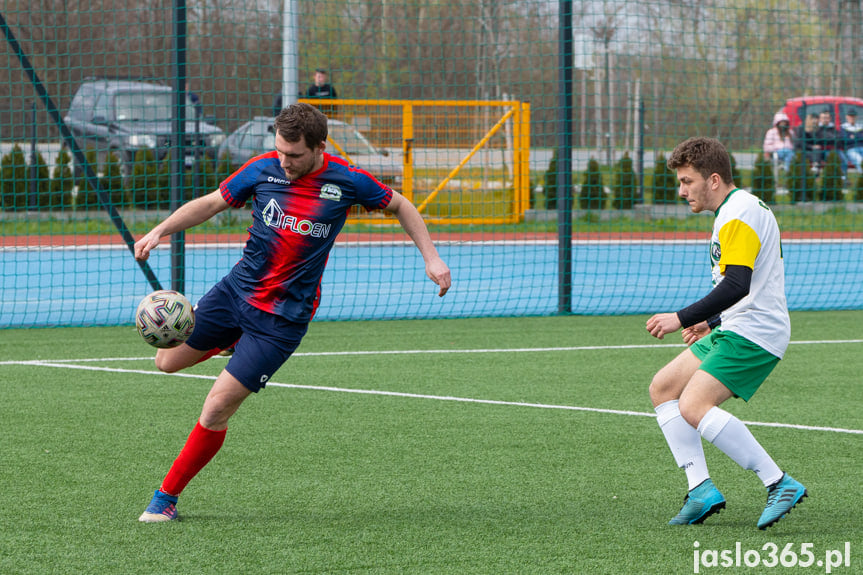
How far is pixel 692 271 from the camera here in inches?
547

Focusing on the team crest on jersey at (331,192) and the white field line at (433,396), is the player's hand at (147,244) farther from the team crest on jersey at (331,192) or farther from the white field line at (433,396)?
the white field line at (433,396)

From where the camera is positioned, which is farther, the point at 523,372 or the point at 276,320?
the point at 523,372

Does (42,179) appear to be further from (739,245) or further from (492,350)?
(739,245)

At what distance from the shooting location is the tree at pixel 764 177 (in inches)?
671

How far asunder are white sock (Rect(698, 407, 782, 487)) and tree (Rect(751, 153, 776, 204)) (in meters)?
13.3

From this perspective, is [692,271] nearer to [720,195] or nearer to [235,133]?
[235,133]

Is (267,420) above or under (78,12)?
under

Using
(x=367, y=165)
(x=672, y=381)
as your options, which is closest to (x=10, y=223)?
(x=367, y=165)

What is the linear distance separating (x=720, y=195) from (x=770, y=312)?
0.49m

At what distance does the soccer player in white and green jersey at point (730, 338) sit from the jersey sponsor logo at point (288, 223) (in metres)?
1.42

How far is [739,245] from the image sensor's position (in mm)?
4059

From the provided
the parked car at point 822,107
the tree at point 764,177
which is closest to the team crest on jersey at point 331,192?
the tree at point 764,177

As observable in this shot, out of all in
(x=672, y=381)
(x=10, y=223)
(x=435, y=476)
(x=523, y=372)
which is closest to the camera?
(x=672, y=381)

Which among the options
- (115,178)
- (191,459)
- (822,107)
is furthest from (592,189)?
(191,459)
